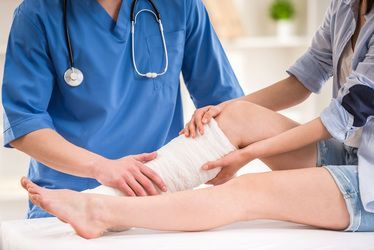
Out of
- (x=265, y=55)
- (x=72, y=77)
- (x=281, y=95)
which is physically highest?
(x=72, y=77)

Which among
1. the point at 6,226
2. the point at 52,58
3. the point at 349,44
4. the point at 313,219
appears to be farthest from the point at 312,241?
the point at 52,58

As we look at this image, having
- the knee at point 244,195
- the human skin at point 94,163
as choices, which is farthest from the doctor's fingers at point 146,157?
the knee at point 244,195

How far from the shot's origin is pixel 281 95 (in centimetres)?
176

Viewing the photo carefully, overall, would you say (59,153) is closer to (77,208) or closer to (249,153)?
(77,208)

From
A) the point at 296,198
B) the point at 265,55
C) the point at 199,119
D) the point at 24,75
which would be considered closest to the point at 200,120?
the point at 199,119

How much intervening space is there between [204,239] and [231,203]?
115 mm

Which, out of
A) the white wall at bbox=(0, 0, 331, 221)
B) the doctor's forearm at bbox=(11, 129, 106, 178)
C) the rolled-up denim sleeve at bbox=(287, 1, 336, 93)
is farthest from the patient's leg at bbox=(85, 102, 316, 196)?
the white wall at bbox=(0, 0, 331, 221)

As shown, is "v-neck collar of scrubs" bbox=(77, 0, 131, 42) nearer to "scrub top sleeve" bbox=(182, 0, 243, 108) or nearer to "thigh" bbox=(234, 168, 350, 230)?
"scrub top sleeve" bbox=(182, 0, 243, 108)

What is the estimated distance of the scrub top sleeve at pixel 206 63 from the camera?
1.85 metres

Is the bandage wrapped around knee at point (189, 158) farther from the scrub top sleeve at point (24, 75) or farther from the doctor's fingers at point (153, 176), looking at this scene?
the scrub top sleeve at point (24, 75)

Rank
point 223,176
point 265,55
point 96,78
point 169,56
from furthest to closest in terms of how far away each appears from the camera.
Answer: point 265,55 → point 169,56 → point 96,78 → point 223,176

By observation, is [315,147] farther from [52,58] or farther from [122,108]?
[52,58]

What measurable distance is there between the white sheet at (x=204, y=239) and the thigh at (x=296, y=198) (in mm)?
30

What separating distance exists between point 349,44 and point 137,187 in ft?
1.99
